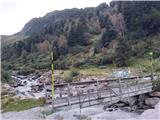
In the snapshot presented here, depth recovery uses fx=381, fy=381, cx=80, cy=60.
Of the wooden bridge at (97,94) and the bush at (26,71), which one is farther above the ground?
the wooden bridge at (97,94)

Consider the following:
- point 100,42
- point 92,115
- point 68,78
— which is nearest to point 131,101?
point 92,115

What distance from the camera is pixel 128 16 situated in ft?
317

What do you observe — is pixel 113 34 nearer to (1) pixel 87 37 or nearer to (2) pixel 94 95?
(1) pixel 87 37

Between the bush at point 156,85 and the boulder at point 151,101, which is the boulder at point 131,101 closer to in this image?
the boulder at point 151,101

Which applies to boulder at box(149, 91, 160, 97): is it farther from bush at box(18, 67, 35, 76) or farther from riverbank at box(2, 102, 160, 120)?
bush at box(18, 67, 35, 76)

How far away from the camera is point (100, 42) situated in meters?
101

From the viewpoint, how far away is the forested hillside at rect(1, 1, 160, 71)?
8031 centimetres

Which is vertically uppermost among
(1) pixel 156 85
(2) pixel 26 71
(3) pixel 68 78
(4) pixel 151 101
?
(1) pixel 156 85

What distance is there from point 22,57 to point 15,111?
9158cm

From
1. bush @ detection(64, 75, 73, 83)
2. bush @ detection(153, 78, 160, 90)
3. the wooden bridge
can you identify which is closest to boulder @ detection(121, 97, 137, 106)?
the wooden bridge

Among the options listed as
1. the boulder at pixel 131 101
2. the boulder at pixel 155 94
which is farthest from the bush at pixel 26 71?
the boulder at pixel 155 94

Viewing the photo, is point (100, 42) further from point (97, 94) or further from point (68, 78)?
point (97, 94)

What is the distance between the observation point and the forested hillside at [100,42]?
3162 inches

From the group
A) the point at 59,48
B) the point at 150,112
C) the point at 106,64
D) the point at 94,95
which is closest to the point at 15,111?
the point at 94,95
